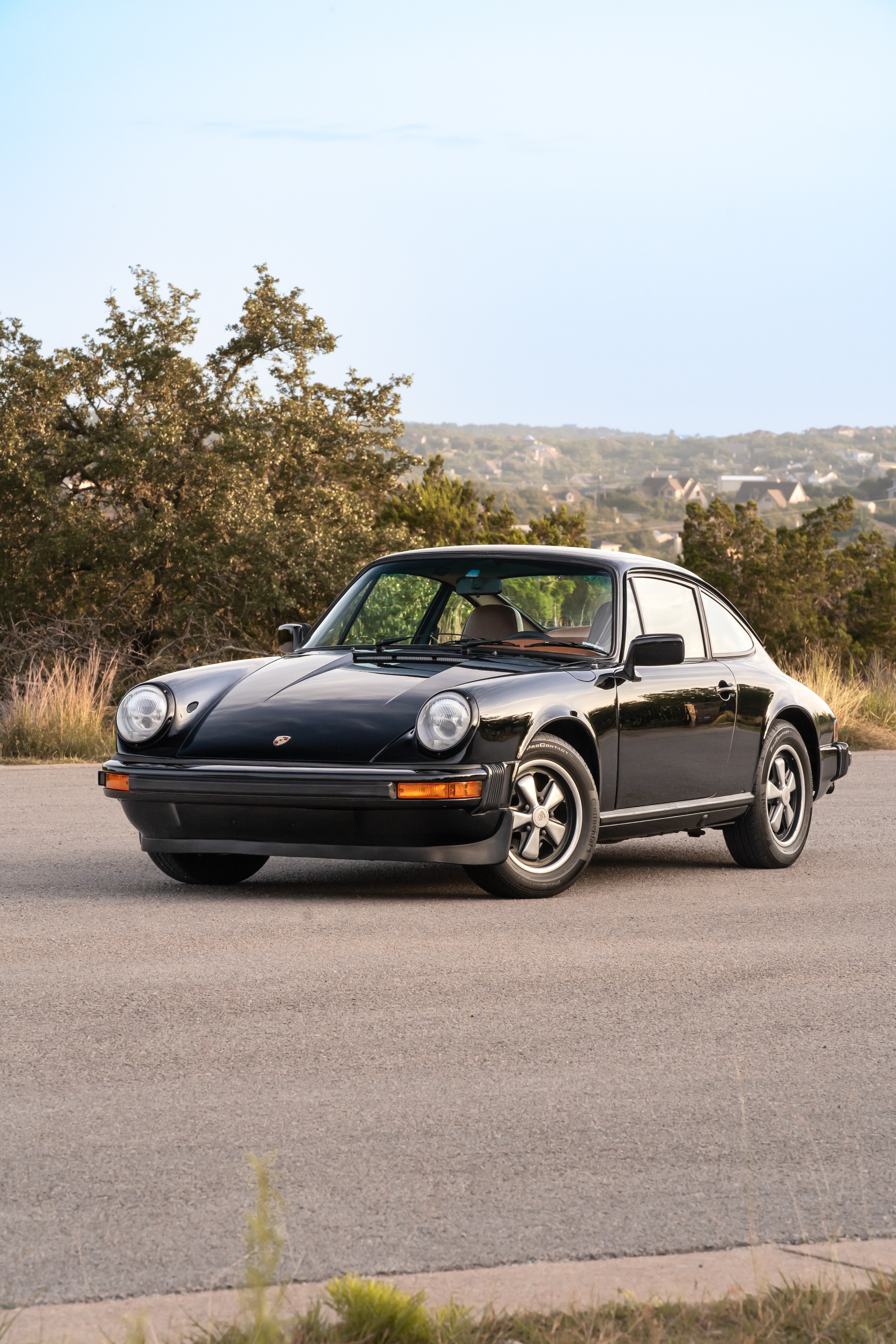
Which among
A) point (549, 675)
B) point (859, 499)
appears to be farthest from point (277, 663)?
point (859, 499)

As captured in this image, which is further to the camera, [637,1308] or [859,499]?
[859,499]

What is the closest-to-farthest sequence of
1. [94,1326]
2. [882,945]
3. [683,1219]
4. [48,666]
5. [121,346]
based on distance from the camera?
1. [94,1326]
2. [683,1219]
3. [882,945]
4. [48,666]
5. [121,346]

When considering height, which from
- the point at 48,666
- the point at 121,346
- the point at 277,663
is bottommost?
the point at 48,666

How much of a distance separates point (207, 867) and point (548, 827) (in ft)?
5.64

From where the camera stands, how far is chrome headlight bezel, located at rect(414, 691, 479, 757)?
7.36 m

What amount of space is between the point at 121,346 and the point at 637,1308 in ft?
74.9

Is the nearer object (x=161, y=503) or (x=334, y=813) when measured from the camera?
(x=334, y=813)

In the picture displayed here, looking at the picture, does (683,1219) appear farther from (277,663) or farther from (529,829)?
(277,663)

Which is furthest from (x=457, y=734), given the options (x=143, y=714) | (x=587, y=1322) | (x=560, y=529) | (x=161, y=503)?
(x=560, y=529)

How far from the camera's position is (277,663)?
27.8 feet

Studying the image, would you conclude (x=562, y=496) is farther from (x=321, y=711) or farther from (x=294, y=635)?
(x=321, y=711)

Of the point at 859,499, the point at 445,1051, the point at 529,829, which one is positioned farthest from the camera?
the point at 859,499

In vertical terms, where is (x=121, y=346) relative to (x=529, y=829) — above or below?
above

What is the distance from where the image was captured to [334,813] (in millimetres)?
7352
